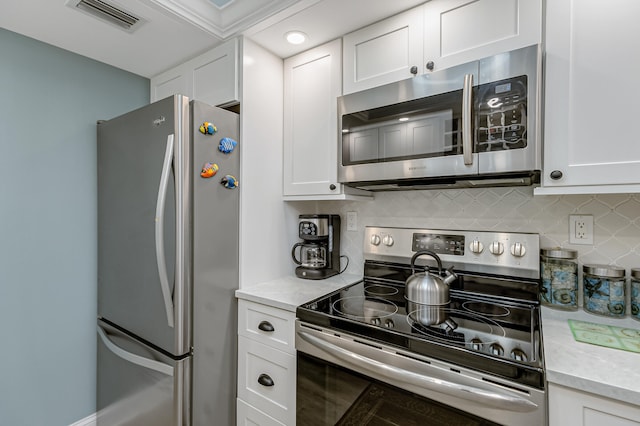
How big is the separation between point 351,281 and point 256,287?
0.56 m

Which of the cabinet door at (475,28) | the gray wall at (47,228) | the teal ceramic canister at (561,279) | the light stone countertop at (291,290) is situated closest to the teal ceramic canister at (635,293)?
the teal ceramic canister at (561,279)

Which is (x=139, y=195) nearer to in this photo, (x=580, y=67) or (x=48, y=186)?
(x=48, y=186)

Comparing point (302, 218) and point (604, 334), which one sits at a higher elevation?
point (302, 218)

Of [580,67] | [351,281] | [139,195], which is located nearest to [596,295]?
[580,67]

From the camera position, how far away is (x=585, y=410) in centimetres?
79

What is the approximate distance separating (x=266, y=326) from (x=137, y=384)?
2.64 ft

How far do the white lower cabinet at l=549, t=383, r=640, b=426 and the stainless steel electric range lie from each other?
0.19 ft

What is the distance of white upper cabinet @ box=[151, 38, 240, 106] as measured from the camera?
67.2 inches

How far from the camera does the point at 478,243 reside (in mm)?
1493

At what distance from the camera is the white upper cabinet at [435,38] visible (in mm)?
1178

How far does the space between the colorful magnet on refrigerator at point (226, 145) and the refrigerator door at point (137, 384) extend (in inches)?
41.0

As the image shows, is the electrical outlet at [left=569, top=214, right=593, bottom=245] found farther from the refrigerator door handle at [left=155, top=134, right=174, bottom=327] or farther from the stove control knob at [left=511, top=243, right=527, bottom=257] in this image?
the refrigerator door handle at [left=155, top=134, right=174, bottom=327]

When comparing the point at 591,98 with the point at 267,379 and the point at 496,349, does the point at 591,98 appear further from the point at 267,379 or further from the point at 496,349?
the point at 267,379

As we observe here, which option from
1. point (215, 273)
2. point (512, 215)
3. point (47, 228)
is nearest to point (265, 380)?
point (215, 273)
